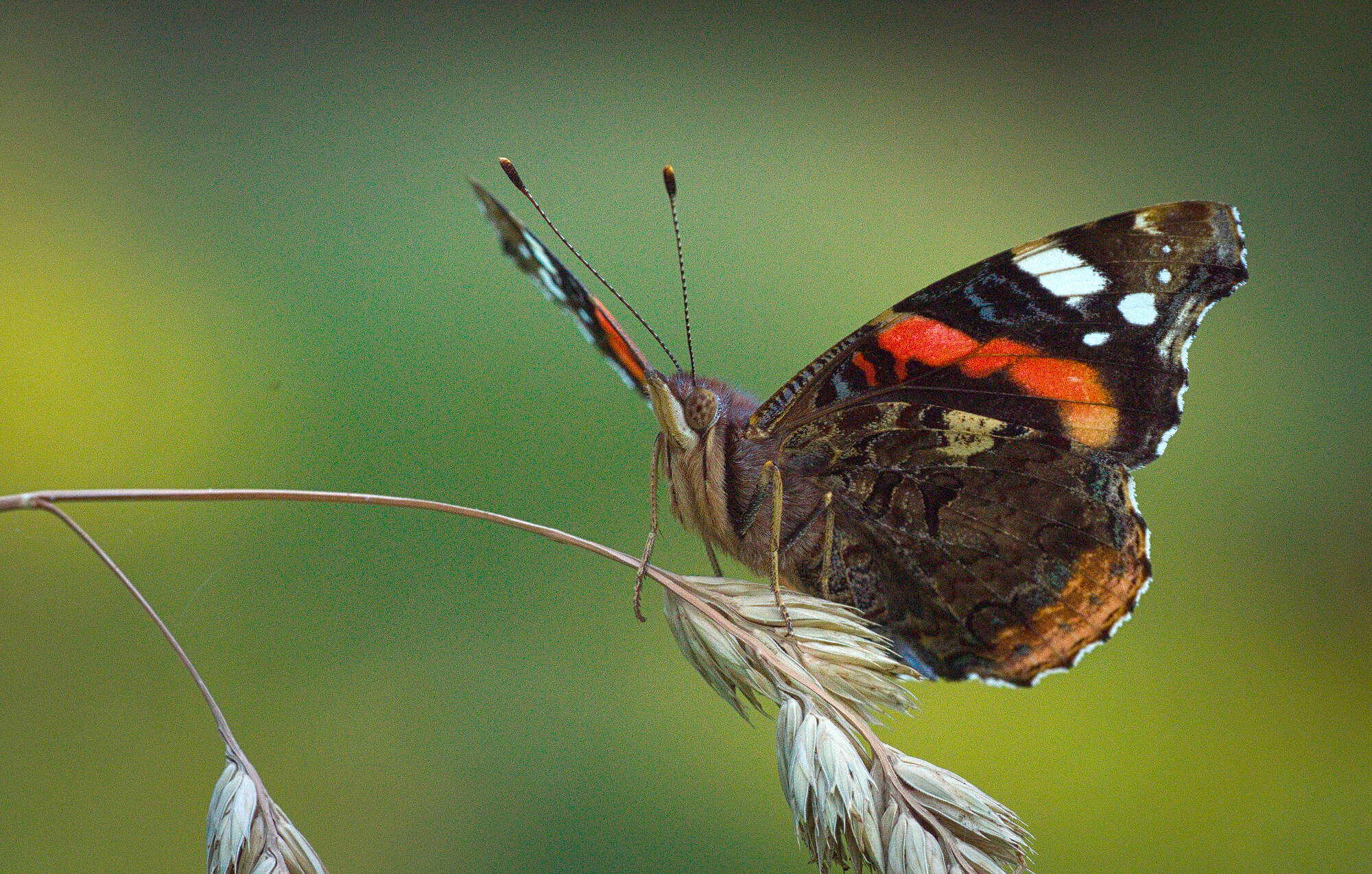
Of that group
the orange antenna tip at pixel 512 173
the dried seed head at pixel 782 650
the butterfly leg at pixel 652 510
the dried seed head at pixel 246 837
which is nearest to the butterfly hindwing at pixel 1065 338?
the butterfly leg at pixel 652 510

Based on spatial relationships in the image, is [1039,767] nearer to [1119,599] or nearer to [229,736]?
[1119,599]

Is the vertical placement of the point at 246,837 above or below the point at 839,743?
above

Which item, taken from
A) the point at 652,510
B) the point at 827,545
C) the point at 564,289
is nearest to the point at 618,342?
the point at 564,289

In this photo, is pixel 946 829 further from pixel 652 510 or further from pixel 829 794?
pixel 652 510

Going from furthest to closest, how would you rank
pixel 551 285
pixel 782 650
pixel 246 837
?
1. pixel 551 285
2. pixel 782 650
3. pixel 246 837

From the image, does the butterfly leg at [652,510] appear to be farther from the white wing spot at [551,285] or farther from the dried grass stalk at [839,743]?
the white wing spot at [551,285]

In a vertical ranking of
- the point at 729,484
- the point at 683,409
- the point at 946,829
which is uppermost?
the point at 683,409

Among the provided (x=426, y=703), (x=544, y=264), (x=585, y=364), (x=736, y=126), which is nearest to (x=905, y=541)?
(x=544, y=264)
